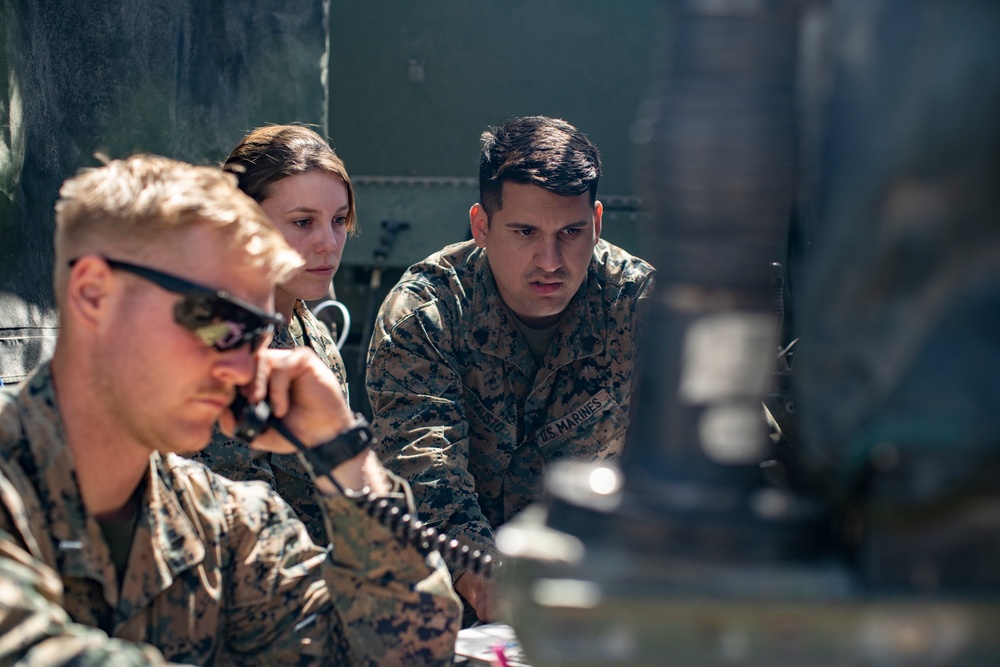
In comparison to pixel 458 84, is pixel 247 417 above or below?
below

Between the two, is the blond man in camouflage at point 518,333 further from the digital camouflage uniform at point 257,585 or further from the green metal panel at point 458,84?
the green metal panel at point 458,84

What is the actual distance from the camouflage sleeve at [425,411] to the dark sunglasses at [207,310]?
4.54 ft

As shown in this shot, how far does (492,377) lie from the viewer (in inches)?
148

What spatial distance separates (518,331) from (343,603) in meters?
1.85

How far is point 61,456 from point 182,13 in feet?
12.6

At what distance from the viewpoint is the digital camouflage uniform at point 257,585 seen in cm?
186

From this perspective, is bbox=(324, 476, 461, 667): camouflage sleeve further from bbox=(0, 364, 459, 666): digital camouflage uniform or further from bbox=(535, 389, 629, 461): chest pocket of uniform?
bbox=(535, 389, 629, 461): chest pocket of uniform

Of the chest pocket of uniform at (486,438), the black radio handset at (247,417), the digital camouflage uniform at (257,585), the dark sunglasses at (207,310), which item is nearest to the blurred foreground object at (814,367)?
the dark sunglasses at (207,310)

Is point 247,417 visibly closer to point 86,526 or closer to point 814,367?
point 86,526

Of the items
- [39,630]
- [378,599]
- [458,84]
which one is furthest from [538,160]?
[458,84]

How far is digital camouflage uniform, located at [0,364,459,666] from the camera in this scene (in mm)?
1856

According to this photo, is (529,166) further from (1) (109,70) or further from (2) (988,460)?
(2) (988,460)

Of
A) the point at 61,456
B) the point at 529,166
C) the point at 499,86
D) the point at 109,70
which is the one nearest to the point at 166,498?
the point at 61,456

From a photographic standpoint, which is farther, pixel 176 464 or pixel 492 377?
pixel 492 377
